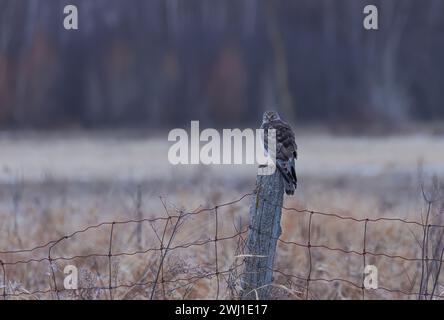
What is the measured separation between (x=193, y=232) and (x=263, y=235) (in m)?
2.68

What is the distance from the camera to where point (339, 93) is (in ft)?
94.8

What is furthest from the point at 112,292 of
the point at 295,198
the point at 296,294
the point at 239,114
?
the point at 239,114

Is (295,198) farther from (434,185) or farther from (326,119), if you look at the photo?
(326,119)

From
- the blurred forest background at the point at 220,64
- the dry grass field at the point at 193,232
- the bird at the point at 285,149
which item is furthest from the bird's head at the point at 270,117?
the blurred forest background at the point at 220,64

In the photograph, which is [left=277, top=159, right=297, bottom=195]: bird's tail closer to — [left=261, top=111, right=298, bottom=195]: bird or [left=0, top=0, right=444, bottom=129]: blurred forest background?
[left=261, top=111, right=298, bottom=195]: bird

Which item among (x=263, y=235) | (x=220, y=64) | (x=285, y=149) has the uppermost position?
(x=220, y=64)

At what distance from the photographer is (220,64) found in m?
28.5

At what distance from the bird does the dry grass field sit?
1.94ft

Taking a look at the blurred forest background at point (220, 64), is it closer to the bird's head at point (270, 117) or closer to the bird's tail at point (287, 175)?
the bird's head at point (270, 117)

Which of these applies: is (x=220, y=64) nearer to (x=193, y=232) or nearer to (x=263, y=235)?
(x=193, y=232)

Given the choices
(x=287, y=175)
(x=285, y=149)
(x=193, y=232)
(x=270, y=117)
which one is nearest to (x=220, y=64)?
(x=193, y=232)

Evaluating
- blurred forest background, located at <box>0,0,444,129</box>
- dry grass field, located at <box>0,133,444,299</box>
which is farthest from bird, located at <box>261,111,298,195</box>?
blurred forest background, located at <box>0,0,444,129</box>

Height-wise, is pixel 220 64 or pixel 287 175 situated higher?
pixel 220 64

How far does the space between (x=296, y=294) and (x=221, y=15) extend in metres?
22.9
